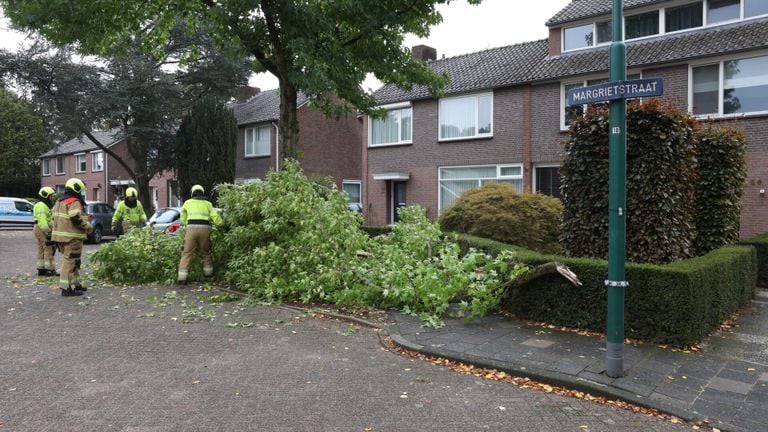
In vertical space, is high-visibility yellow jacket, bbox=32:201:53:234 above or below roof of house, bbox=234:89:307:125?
below

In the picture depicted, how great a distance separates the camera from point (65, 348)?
5.58 metres

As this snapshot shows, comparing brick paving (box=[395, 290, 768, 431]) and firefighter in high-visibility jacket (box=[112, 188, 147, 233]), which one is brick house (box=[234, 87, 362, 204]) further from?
brick paving (box=[395, 290, 768, 431])

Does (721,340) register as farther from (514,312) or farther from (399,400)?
(399,400)

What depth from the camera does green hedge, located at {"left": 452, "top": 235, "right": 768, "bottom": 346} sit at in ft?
18.1

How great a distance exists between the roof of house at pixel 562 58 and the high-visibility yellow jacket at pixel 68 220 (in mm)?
7883

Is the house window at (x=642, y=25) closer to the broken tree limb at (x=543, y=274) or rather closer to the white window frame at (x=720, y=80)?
the white window frame at (x=720, y=80)

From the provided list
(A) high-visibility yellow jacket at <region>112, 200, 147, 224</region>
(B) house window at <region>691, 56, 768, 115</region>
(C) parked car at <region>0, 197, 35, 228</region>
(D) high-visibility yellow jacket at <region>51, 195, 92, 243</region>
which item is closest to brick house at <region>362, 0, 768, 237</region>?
(B) house window at <region>691, 56, 768, 115</region>

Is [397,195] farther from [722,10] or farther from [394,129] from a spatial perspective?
[722,10]

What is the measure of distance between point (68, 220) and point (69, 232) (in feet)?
0.62

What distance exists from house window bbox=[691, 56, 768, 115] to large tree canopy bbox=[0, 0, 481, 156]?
24.7 feet

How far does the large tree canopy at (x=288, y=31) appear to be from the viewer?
1053cm

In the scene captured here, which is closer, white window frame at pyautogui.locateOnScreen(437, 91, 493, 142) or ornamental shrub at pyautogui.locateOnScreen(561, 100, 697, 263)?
ornamental shrub at pyautogui.locateOnScreen(561, 100, 697, 263)

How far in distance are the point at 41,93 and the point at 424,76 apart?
19780mm

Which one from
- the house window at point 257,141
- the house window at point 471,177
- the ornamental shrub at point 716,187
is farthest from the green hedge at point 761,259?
the house window at point 257,141
